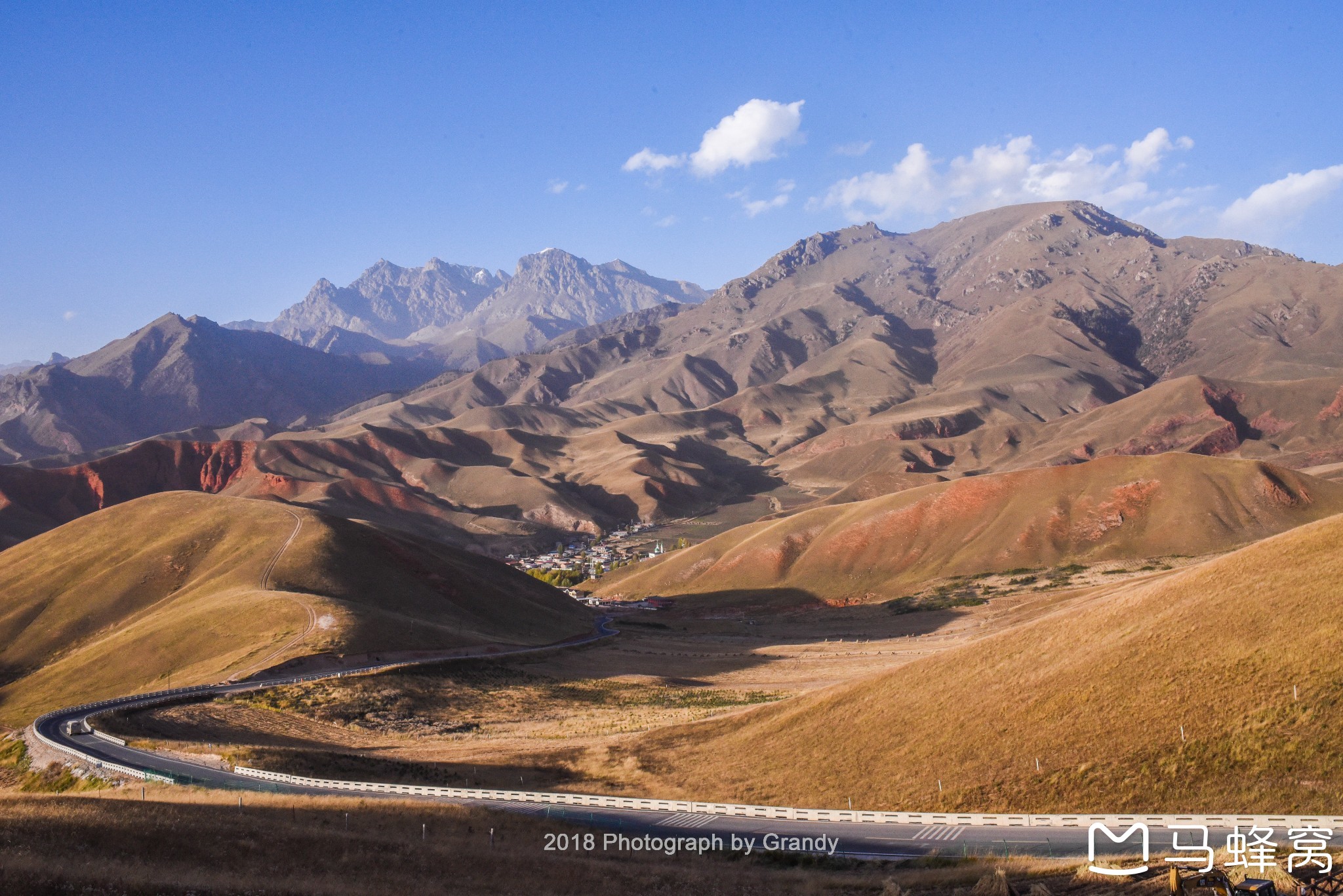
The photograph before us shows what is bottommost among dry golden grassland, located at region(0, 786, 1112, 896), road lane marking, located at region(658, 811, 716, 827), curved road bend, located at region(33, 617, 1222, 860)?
road lane marking, located at region(658, 811, 716, 827)

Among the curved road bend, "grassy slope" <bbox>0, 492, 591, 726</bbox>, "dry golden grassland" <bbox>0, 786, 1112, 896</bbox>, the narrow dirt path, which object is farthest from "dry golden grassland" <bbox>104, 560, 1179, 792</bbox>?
"dry golden grassland" <bbox>0, 786, 1112, 896</bbox>

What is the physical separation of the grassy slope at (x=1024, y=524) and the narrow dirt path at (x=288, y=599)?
232ft

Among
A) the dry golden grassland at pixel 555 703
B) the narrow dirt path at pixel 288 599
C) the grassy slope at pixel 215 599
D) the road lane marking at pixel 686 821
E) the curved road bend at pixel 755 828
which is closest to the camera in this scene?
the curved road bend at pixel 755 828

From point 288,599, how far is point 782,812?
70.9 metres

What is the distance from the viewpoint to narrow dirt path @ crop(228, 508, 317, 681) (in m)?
72.4

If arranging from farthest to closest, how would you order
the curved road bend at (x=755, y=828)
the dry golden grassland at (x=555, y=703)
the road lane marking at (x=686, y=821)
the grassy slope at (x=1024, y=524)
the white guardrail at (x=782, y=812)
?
the grassy slope at (x=1024, y=524)
the dry golden grassland at (x=555, y=703)
the road lane marking at (x=686, y=821)
the curved road bend at (x=755, y=828)
the white guardrail at (x=782, y=812)

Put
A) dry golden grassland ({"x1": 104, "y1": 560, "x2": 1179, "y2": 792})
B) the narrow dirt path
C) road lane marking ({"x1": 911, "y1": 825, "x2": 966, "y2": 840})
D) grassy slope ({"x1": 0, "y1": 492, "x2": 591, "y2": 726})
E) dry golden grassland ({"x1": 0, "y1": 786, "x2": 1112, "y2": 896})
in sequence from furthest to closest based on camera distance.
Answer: grassy slope ({"x1": 0, "y1": 492, "x2": 591, "y2": 726}) → the narrow dirt path → dry golden grassland ({"x1": 104, "y1": 560, "x2": 1179, "y2": 792}) → road lane marking ({"x1": 911, "y1": 825, "x2": 966, "y2": 840}) → dry golden grassland ({"x1": 0, "y1": 786, "x2": 1112, "y2": 896})

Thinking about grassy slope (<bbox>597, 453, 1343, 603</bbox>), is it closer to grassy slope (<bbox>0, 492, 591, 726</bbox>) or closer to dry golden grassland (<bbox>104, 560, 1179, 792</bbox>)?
dry golden grassland (<bbox>104, 560, 1179, 792</bbox>)

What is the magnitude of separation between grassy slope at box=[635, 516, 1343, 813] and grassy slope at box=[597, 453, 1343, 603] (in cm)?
8830

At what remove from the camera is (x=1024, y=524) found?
137 metres

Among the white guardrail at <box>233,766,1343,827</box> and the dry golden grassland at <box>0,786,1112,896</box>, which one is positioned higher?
the dry golden grassland at <box>0,786,1112,896</box>

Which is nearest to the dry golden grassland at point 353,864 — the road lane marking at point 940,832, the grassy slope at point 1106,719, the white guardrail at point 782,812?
the road lane marking at point 940,832

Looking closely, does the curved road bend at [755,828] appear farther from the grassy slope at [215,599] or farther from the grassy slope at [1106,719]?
the grassy slope at [215,599]

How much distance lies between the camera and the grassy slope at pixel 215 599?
3098 inches
